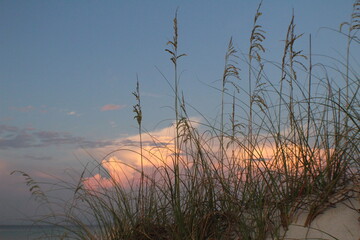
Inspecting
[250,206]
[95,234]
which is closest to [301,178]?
[250,206]

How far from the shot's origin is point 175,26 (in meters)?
3.94

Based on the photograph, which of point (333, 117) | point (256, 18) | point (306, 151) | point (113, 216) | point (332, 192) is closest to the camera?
point (332, 192)

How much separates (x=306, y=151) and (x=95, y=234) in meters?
2.09

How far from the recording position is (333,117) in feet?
11.9

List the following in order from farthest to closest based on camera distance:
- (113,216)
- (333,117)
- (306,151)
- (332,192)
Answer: (113,216) → (333,117) → (306,151) → (332,192)

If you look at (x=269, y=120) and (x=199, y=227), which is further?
(x=269, y=120)

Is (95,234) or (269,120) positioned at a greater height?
(269,120)

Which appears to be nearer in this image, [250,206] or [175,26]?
[250,206]

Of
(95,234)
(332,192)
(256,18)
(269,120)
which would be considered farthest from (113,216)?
(256,18)

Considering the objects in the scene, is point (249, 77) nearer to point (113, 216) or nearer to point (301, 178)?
point (301, 178)

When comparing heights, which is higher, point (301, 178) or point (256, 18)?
point (256, 18)

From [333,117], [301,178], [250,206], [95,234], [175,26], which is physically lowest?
[95,234]

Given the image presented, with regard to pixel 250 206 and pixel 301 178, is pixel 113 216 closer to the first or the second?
pixel 250 206

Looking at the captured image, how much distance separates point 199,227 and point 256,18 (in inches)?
84.3
